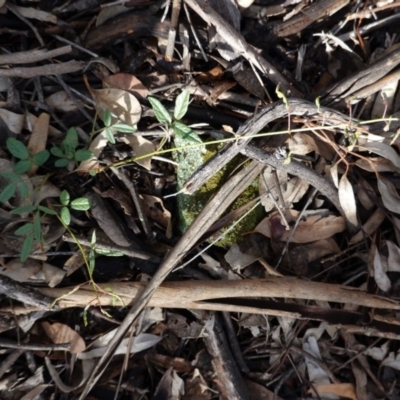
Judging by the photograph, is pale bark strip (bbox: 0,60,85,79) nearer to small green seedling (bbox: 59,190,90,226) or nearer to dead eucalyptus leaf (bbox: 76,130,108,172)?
dead eucalyptus leaf (bbox: 76,130,108,172)

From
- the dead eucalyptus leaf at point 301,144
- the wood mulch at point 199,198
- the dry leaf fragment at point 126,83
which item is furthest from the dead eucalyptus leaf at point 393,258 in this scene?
the dry leaf fragment at point 126,83

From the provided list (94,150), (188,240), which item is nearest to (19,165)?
(94,150)

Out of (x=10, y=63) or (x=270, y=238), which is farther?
(x=270, y=238)

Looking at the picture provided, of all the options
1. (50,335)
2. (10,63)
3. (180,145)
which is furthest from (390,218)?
(10,63)

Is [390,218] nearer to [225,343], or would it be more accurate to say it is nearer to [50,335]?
[225,343]

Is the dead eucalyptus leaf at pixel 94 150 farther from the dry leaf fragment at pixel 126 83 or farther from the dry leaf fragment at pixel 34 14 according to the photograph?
the dry leaf fragment at pixel 34 14

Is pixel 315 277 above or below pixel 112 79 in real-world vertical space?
below
